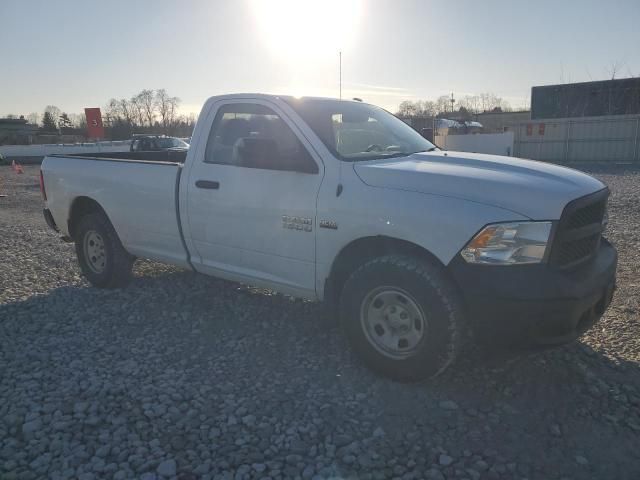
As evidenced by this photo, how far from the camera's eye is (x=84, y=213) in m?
5.99

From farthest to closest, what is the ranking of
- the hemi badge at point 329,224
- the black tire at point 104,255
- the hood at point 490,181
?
the black tire at point 104,255, the hemi badge at point 329,224, the hood at point 490,181

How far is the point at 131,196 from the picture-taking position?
5.24 metres

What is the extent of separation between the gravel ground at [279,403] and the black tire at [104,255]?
0.69 m

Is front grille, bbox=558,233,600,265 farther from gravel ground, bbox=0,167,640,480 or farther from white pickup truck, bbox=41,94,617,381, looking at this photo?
gravel ground, bbox=0,167,640,480

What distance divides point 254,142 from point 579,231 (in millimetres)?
2309

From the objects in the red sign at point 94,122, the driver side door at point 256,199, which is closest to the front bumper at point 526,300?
the driver side door at point 256,199

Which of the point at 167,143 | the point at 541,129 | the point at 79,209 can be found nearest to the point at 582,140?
the point at 541,129

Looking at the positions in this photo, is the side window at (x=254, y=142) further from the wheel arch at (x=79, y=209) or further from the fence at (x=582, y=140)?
the fence at (x=582, y=140)

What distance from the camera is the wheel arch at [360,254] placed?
342 centimetres

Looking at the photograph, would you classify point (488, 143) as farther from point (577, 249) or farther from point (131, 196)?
point (577, 249)

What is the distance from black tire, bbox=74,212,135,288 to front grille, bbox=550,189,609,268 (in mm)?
4413

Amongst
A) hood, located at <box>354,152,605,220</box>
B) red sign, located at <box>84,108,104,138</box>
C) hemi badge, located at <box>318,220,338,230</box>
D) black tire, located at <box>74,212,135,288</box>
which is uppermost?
red sign, located at <box>84,108,104,138</box>

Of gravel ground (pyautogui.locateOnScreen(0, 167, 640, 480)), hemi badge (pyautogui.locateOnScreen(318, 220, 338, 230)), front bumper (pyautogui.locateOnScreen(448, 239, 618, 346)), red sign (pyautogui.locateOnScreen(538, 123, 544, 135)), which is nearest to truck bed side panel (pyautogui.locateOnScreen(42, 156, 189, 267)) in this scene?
gravel ground (pyautogui.locateOnScreen(0, 167, 640, 480))

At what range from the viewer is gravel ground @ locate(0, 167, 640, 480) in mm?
2773
